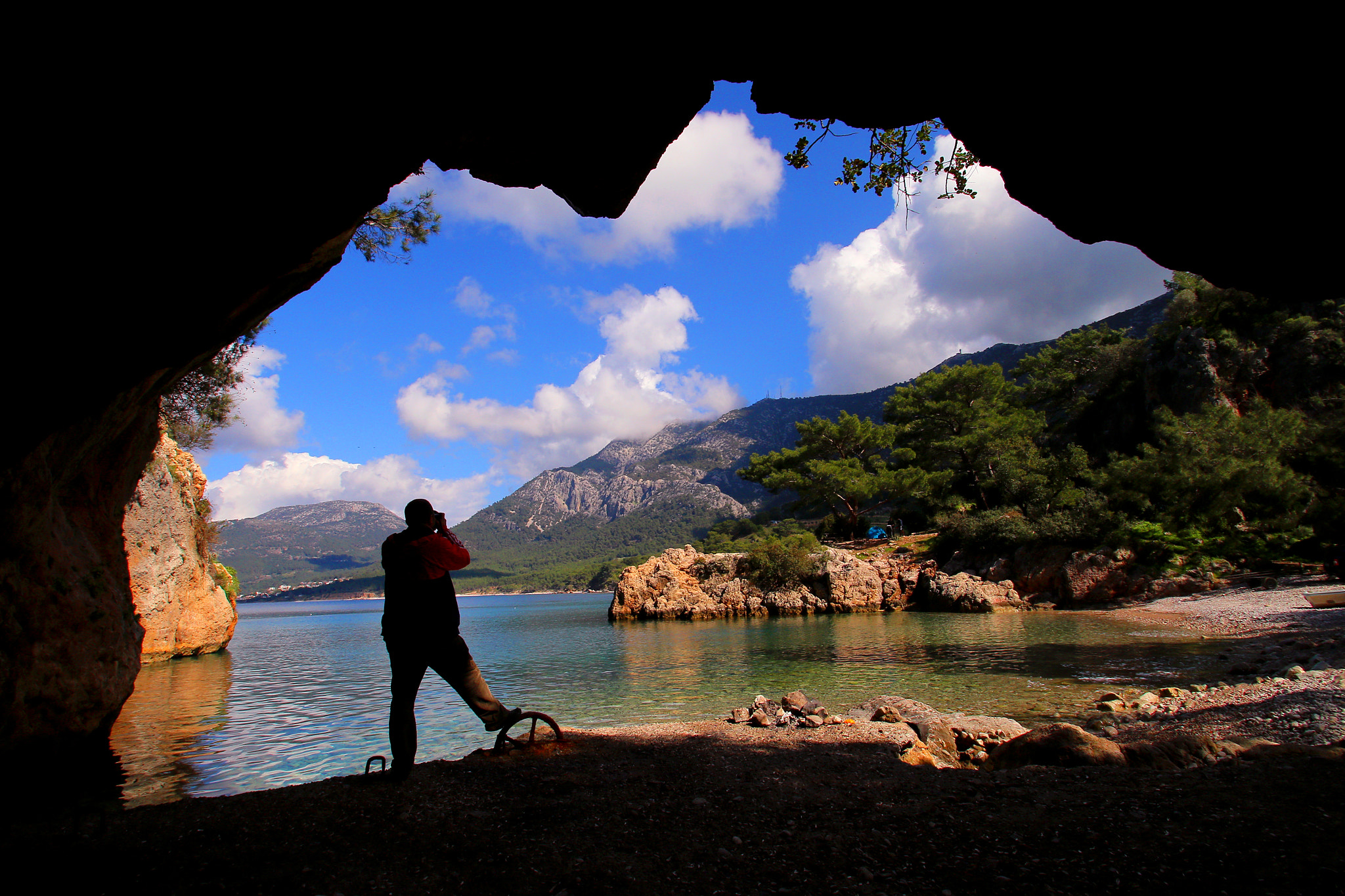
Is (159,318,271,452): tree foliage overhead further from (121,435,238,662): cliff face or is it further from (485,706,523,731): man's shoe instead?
(485,706,523,731): man's shoe

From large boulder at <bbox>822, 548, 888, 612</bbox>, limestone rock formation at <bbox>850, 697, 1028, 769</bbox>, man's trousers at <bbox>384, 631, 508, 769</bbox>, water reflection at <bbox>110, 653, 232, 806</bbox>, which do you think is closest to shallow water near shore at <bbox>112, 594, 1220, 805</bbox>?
water reflection at <bbox>110, 653, 232, 806</bbox>

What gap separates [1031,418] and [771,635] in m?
31.9

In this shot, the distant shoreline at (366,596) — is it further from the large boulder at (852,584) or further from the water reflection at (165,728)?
the water reflection at (165,728)

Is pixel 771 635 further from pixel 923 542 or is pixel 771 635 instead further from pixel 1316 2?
pixel 1316 2

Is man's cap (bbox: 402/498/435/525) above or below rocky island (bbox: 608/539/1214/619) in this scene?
above

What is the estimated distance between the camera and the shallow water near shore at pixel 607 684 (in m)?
8.83

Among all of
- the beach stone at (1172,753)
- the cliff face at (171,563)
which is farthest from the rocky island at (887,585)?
the beach stone at (1172,753)

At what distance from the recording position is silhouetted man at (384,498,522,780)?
15.5ft

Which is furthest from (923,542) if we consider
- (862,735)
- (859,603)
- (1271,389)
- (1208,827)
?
(1208,827)

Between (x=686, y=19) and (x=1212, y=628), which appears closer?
(x=686, y=19)

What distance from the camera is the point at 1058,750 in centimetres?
563

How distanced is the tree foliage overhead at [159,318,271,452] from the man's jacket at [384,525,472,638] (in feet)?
36.3

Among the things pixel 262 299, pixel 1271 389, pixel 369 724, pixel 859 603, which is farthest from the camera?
pixel 859 603

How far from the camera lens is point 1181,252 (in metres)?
3.74
